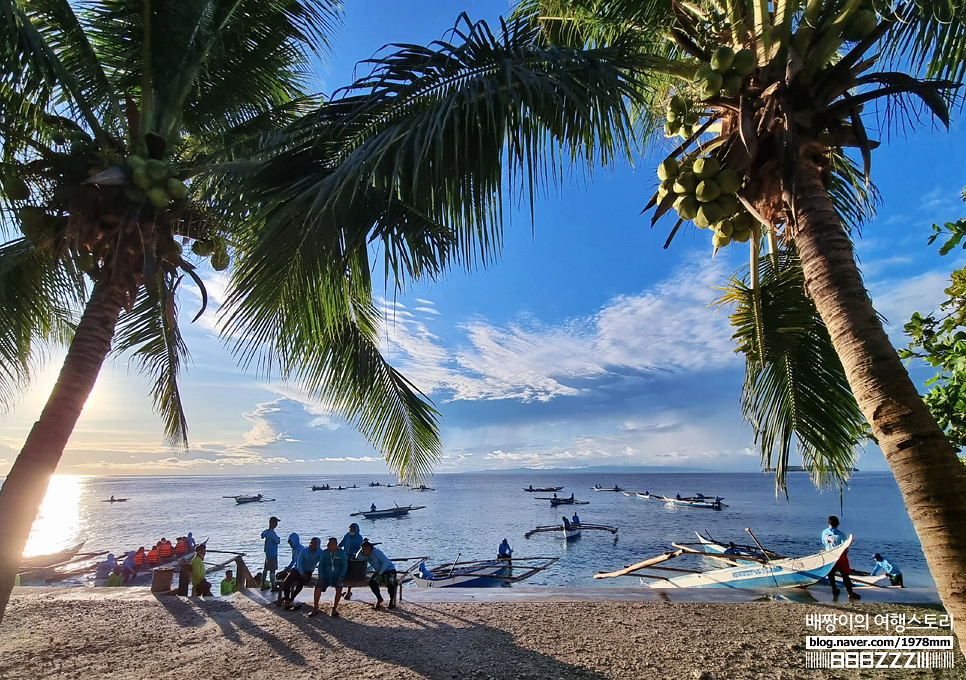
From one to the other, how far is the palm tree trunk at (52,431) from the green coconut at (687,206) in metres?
5.00

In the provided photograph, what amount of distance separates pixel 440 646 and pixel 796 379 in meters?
5.10

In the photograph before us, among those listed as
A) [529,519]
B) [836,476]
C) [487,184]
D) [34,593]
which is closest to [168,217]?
[487,184]

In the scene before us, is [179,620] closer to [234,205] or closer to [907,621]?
[234,205]

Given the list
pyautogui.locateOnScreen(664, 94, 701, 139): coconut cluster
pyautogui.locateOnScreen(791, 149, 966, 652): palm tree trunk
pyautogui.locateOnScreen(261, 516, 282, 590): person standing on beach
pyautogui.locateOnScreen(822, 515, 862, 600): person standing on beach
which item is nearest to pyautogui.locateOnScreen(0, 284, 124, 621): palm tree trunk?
pyautogui.locateOnScreen(664, 94, 701, 139): coconut cluster

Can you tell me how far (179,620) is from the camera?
25.0ft

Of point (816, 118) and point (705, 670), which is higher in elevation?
point (816, 118)

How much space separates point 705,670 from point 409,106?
6080 mm

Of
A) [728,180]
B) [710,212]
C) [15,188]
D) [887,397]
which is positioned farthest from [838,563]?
Answer: [15,188]

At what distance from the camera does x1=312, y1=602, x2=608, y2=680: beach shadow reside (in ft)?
17.6

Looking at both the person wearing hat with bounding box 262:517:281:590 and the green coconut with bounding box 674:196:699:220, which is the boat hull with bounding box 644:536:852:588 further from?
the green coconut with bounding box 674:196:699:220

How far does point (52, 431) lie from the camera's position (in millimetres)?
4145

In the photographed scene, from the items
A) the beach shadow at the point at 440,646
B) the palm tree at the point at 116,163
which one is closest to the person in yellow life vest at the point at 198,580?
the beach shadow at the point at 440,646

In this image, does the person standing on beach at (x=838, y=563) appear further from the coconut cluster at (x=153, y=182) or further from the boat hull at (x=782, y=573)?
the coconut cluster at (x=153, y=182)

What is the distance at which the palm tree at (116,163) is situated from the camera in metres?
4.19
